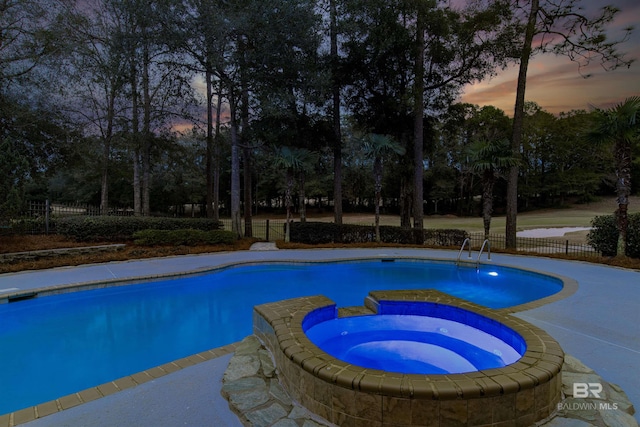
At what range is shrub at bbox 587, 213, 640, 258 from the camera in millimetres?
8594

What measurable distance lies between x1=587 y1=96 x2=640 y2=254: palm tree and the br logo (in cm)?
748

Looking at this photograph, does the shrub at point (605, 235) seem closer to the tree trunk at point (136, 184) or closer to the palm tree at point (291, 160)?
the palm tree at point (291, 160)

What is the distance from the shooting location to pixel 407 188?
15070 mm

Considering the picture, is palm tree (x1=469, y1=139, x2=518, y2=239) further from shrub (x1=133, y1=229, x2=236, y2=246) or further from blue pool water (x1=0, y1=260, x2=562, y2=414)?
shrub (x1=133, y1=229, x2=236, y2=246)

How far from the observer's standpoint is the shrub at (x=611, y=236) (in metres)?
8.59

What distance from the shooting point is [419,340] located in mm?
3924

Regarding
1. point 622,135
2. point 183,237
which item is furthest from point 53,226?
point 622,135

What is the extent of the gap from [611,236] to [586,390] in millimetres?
8973

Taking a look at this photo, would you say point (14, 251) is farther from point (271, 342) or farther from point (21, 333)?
point (271, 342)

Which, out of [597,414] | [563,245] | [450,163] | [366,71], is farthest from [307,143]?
[450,163]

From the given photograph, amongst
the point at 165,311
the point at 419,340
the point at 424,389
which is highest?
the point at 424,389

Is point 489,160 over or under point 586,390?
over

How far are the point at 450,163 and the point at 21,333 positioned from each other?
34.6 m

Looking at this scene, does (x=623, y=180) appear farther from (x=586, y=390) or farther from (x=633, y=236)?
(x=586, y=390)
